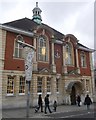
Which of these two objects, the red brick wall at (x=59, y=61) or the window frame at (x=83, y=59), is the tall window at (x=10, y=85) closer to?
the red brick wall at (x=59, y=61)

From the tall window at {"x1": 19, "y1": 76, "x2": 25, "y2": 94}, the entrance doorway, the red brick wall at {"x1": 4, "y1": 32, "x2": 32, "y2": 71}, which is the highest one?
the red brick wall at {"x1": 4, "y1": 32, "x2": 32, "y2": 71}

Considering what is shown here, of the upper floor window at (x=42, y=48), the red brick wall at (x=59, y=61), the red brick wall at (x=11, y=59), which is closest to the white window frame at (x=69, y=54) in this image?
the red brick wall at (x=59, y=61)

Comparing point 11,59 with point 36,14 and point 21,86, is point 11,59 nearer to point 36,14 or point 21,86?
point 21,86

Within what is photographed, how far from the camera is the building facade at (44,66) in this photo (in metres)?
24.8

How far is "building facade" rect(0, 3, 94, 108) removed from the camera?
81.3 ft

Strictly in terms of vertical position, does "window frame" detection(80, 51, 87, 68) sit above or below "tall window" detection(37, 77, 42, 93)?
above

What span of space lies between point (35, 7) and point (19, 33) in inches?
634

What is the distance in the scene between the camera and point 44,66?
92.9ft

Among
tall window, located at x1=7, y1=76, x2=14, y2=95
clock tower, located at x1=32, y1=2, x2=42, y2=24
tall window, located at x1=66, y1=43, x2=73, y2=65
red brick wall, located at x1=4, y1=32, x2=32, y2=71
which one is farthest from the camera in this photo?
clock tower, located at x1=32, y1=2, x2=42, y2=24

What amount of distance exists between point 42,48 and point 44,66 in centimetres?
241

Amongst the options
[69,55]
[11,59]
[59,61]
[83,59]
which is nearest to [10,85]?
[11,59]

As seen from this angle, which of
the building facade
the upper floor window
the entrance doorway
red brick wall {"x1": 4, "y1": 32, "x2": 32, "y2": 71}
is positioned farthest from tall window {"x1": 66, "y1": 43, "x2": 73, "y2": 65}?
red brick wall {"x1": 4, "y1": 32, "x2": 32, "y2": 71}

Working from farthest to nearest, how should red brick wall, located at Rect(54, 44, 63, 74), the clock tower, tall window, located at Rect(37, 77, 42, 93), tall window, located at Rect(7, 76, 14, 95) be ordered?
1. the clock tower
2. red brick wall, located at Rect(54, 44, 63, 74)
3. tall window, located at Rect(37, 77, 42, 93)
4. tall window, located at Rect(7, 76, 14, 95)

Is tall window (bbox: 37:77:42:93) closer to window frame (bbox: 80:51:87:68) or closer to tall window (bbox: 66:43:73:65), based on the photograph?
tall window (bbox: 66:43:73:65)
